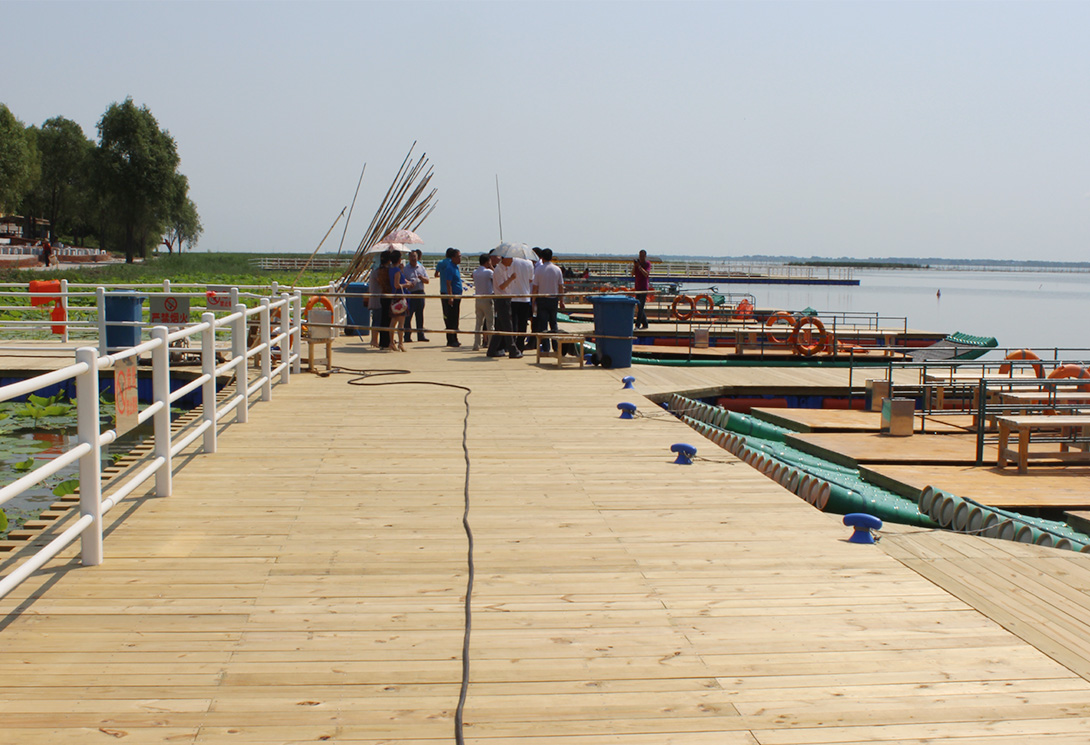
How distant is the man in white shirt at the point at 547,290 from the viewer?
16.5 m

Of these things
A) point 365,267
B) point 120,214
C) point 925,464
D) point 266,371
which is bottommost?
point 925,464

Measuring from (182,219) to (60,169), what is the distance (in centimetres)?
2819

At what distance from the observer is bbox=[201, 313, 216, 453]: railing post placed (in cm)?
703

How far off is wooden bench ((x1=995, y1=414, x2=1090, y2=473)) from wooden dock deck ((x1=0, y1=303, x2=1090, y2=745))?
371 cm

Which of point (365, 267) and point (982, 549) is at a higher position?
point (365, 267)

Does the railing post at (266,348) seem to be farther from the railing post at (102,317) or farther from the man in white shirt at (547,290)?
the man in white shirt at (547,290)

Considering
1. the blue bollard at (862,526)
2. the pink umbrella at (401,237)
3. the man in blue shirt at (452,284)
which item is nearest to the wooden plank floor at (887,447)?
the blue bollard at (862,526)

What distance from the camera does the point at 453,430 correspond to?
9086 millimetres

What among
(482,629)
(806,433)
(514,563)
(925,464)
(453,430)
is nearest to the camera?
(482,629)

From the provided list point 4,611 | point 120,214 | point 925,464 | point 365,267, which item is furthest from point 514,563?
point 120,214

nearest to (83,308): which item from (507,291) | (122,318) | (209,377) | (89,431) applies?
(122,318)

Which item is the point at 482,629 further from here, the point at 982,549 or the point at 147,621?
the point at 982,549

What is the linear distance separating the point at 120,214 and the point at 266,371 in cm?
7046

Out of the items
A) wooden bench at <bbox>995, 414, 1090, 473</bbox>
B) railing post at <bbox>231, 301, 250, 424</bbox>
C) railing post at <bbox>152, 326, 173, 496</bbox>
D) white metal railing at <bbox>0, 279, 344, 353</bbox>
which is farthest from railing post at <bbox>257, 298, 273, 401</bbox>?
wooden bench at <bbox>995, 414, 1090, 473</bbox>
